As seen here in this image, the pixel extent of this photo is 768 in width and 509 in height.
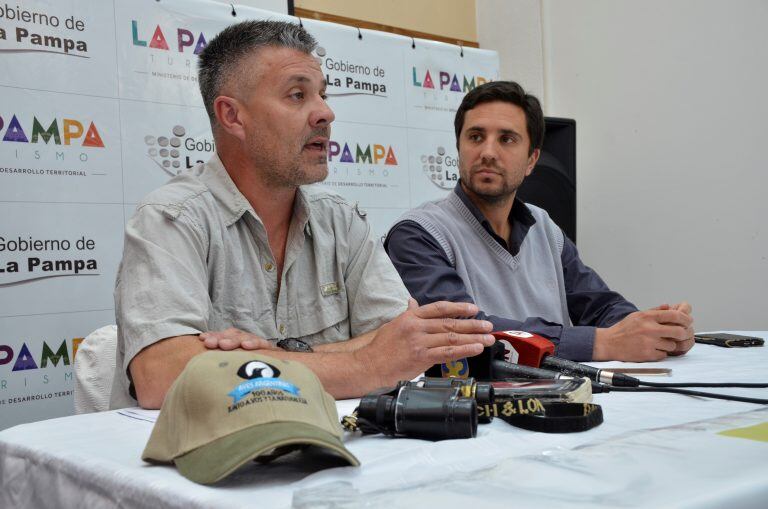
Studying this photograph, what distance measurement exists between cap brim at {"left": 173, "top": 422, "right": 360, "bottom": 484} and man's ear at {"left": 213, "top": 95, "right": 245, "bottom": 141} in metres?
1.05

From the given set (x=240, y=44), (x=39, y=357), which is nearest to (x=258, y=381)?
(x=240, y=44)

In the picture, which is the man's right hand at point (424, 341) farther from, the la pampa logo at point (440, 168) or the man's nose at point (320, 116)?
the la pampa logo at point (440, 168)

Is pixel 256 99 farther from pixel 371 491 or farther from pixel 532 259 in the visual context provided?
pixel 371 491

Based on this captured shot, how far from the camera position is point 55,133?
2.33 metres

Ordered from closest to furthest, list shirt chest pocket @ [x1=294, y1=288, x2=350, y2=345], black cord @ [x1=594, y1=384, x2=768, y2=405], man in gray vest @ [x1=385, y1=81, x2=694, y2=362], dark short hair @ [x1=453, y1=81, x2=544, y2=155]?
black cord @ [x1=594, y1=384, x2=768, y2=405] → shirt chest pocket @ [x1=294, y1=288, x2=350, y2=345] → man in gray vest @ [x1=385, y1=81, x2=694, y2=362] → dark short hair @ [x1=453, y1=81, x2=544, y2=155]

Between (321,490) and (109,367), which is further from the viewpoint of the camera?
(109,367)

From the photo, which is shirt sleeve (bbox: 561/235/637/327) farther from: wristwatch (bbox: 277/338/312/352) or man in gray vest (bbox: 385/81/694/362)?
wristwatch (bbox: 277/338/312/352)

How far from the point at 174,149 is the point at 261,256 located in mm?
1220

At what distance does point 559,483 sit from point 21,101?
2.18 m

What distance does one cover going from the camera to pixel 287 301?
1.54 m

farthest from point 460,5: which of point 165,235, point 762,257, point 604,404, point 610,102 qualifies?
point 604,404

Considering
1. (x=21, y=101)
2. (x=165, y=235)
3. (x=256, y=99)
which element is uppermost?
(x=21, y=101)

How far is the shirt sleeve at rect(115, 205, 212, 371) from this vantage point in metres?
1.21

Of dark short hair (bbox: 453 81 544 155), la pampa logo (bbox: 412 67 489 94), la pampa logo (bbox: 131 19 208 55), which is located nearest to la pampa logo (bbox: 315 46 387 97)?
la pampa logo (bbox: 412 67 489 94)
